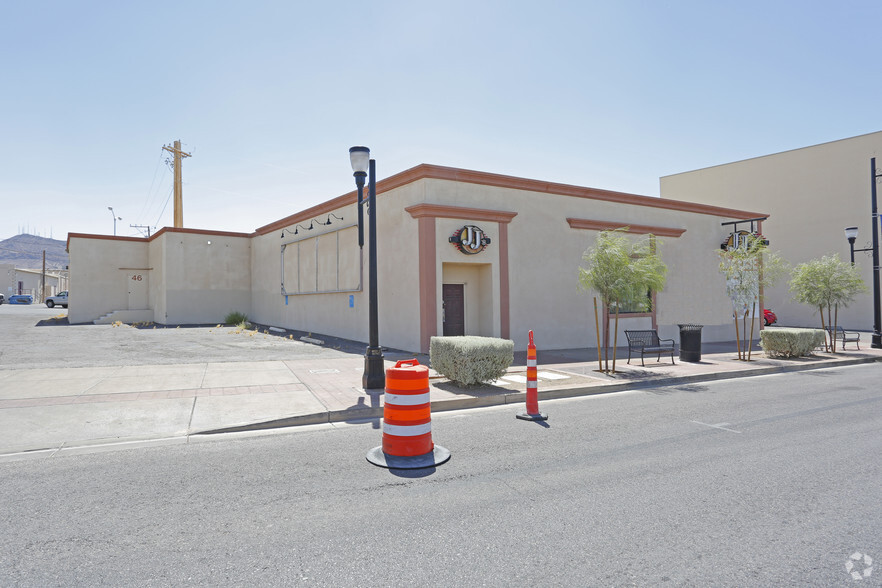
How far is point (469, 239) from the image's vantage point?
15.6 meters

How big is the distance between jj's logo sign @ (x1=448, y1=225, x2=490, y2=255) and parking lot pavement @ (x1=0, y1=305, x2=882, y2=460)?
3.50 m

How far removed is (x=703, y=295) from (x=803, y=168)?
61.0 feet

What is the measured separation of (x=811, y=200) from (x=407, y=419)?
3672 centimetres

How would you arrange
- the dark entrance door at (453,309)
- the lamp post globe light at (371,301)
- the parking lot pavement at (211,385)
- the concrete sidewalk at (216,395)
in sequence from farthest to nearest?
the dark entrance door at (453,309) < the lamp post globe light at (371,301) < the parking lot pavement at (211,385) < the concrete sidewalk at (216,395)

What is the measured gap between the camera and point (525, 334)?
1728cm

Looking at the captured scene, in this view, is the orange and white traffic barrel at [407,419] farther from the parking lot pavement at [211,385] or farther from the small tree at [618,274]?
the small tree at [618,274]

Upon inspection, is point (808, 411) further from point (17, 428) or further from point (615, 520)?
point (17, 428)

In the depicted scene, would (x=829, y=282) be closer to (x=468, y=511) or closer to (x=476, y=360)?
(x=476, y=360)

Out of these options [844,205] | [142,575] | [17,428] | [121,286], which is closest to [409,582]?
[142,575]

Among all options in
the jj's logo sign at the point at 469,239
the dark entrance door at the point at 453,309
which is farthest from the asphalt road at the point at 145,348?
the jj's logo sign at the point at 469,239

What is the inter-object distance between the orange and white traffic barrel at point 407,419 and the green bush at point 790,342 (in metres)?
14.4

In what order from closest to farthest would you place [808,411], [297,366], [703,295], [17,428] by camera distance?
[17,428], [808,411], [297,366], [703,295]

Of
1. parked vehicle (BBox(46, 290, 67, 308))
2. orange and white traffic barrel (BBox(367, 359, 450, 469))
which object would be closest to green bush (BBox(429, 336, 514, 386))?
orange and white traffic barrel (BBox(367, 359, 450, 469))

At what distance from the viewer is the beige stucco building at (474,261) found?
51.3 feet
